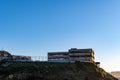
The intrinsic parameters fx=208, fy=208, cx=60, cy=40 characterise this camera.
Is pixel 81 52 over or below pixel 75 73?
Result: over

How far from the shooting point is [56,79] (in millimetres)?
84188

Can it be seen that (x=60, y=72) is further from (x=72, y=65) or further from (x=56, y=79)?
(x=72, y=65)

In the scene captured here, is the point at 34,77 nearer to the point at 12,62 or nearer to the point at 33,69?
the point at 33,69

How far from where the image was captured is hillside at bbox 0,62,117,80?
3226 inches

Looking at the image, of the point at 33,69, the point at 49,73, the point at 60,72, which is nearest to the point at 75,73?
the point at 60,72

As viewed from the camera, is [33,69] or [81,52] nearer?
[33,69]

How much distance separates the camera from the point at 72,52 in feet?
568

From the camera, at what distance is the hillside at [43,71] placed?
8194cm

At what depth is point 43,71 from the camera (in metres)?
87.3

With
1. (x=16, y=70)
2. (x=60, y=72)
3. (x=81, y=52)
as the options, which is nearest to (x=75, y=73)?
(x=60, y=72)

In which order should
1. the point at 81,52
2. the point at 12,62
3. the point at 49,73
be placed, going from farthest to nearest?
the point at 81,52
the point at 12,62
the point at 49,73

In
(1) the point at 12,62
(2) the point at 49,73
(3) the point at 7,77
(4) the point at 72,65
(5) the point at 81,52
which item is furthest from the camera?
(5) the point at 81,52

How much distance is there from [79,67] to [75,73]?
1071 centimetres

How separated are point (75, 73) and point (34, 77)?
2133cm
